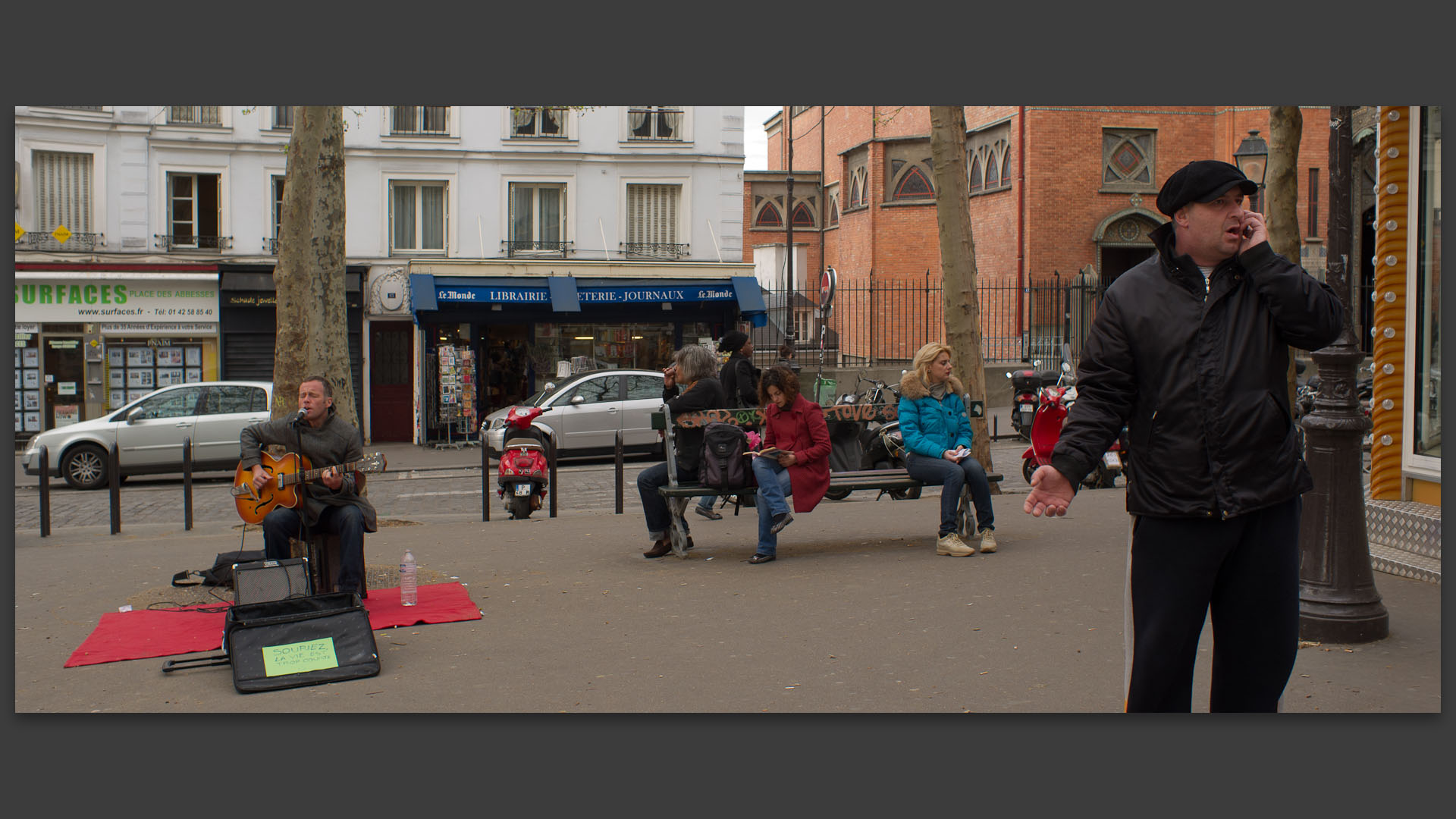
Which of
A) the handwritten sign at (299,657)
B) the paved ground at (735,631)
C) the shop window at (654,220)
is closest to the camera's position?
the paved ground at (735,631)

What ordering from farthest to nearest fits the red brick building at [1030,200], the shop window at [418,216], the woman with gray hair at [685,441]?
the red brick building at [1030,200] → the shop window at [418,216] → the woman with gray hair at [685,441]

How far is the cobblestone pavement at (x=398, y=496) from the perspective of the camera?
13211 millimetres

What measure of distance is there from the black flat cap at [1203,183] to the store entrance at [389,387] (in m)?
22.3

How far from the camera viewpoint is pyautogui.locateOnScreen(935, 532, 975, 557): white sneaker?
27.2 ft

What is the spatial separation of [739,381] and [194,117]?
17081 mm

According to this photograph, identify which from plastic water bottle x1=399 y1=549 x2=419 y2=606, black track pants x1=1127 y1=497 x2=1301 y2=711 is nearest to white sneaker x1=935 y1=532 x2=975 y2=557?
plastic water bottle x1=399 y1=549 x2=419 y2=606

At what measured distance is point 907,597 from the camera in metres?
6.99

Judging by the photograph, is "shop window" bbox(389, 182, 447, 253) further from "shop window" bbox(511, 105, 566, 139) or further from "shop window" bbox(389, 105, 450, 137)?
"shop window" bbox(511, 105, 566, 139)

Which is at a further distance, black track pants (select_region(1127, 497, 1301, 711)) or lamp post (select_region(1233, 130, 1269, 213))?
lamp post (select_region(1233, 130, 1269, 213))

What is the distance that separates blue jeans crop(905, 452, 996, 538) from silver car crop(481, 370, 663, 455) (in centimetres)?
1055

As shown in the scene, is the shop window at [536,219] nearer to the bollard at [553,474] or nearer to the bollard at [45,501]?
the bollard at [553,474]

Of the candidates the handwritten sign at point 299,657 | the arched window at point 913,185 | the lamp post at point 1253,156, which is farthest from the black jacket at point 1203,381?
the arched window at point 913,185

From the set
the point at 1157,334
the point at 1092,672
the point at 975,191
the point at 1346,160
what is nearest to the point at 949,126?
the point at 1346,160

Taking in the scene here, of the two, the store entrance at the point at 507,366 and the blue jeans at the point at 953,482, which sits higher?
the store entrance at the point at 507,366
